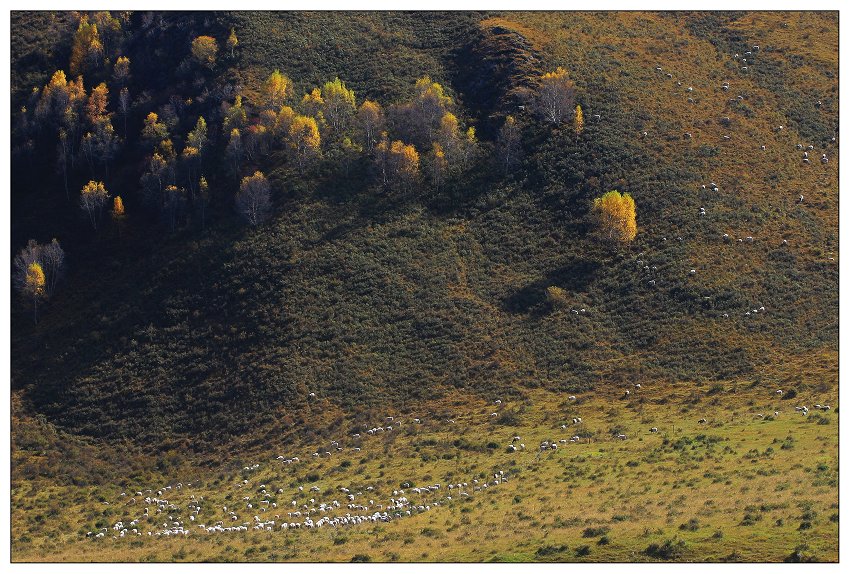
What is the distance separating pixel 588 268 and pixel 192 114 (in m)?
37.3

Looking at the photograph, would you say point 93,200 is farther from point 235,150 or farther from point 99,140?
point 235,150

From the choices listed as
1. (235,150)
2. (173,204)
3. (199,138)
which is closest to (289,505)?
(173,204)

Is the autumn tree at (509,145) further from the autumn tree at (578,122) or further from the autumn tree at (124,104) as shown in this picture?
the autumn tree at (124,104)

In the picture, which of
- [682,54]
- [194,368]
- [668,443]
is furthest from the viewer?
[682,54]

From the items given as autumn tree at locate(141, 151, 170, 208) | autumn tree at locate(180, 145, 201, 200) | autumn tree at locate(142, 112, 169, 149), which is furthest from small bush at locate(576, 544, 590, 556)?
autumn tree at locate(142, 112, 169, 149)

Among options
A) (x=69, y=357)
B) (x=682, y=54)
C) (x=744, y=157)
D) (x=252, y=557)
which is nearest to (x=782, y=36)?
(x=682, y=54)

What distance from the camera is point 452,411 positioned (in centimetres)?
6600

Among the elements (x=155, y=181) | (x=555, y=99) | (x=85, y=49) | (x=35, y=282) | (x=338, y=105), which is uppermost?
(x=85, y=49)

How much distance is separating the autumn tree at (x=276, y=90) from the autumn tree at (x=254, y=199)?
412 inches

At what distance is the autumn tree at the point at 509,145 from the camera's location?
86188mm

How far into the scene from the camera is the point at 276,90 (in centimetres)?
9050

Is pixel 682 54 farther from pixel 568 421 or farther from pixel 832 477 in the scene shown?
pixel 832 477

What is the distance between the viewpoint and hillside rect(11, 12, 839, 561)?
202 ft

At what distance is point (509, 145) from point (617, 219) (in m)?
12.3
